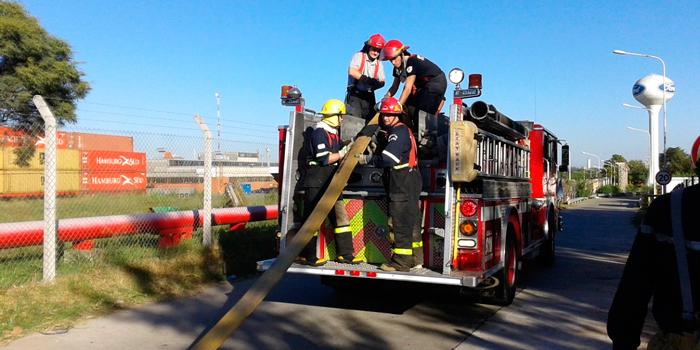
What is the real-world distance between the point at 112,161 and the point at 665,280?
9.52 metres

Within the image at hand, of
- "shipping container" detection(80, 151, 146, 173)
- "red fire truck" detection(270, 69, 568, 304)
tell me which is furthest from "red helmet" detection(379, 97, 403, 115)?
"shipping container" detection(80, 151, 146, 173)

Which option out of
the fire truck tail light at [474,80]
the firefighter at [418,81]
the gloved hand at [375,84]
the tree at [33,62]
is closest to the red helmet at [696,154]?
the fire truck tail light at [474,80]

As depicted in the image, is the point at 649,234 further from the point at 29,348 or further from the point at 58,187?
the point at 58,187

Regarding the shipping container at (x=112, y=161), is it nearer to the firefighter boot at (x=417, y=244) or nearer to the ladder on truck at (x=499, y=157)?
the firefighter boot at (x=417, y=244)

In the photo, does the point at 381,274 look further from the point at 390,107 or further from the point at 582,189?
the point at 582,189

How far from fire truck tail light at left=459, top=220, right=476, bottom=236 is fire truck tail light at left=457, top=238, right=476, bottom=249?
0.07 metres

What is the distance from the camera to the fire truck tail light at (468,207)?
6391mm

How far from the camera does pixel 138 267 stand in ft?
27.6

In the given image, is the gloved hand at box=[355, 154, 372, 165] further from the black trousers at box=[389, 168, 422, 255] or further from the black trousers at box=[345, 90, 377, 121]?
the black trousers at box=[345, 90, 377, 121]

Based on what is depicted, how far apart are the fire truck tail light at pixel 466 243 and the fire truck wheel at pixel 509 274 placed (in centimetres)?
119

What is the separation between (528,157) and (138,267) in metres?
6.21

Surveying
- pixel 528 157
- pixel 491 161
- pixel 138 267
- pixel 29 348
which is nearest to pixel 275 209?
pixel 138 267

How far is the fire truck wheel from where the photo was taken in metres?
7.45

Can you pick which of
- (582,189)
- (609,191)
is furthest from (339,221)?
(609,191)
